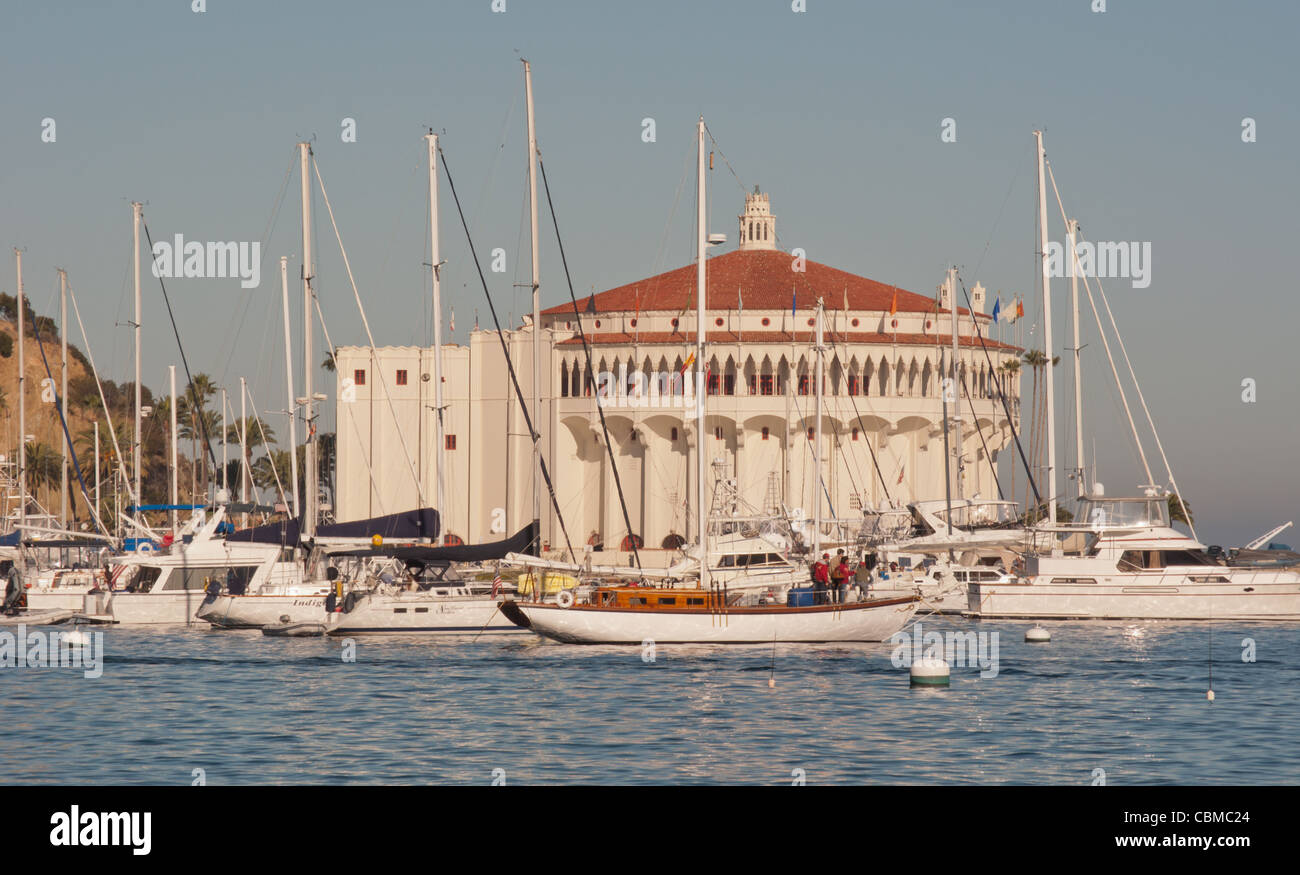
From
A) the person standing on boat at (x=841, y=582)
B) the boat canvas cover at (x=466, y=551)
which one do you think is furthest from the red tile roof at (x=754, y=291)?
the person standing on boat at (x=841, y=582)

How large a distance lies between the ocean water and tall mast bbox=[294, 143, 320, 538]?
18.0 ft

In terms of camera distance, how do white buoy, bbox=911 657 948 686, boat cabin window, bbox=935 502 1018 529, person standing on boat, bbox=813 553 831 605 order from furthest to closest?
boat cabin window, bbox=935 502 1018 529 → person standing on boat, bbox=813 553 831 605 → white buoy, bbox=911 657 948 686

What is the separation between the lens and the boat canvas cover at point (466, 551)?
46062 mm

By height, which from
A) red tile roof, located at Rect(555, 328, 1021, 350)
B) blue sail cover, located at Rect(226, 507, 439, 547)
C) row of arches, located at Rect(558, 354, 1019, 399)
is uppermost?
red tile roof, located at Rect(555, 328, 1021, 350)

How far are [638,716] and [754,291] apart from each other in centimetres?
6619

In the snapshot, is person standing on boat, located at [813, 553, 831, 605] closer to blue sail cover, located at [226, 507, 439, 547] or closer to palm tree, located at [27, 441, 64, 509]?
blue sail cover, located at [226, 507, 439, 547]

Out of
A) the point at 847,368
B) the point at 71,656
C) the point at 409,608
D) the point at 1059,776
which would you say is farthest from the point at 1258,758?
the point at 847,368

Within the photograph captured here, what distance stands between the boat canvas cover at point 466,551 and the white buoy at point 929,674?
14285 mm

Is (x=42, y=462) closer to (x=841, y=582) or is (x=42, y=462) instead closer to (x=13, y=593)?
(x=13, y=593)

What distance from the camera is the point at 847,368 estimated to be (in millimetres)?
90688

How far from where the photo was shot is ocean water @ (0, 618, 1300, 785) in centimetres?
2481

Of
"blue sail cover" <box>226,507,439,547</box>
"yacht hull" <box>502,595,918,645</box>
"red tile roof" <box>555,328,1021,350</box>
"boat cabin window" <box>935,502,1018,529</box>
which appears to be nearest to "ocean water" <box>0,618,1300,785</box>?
"yacht hull" <box>502,595,918,645</box>
